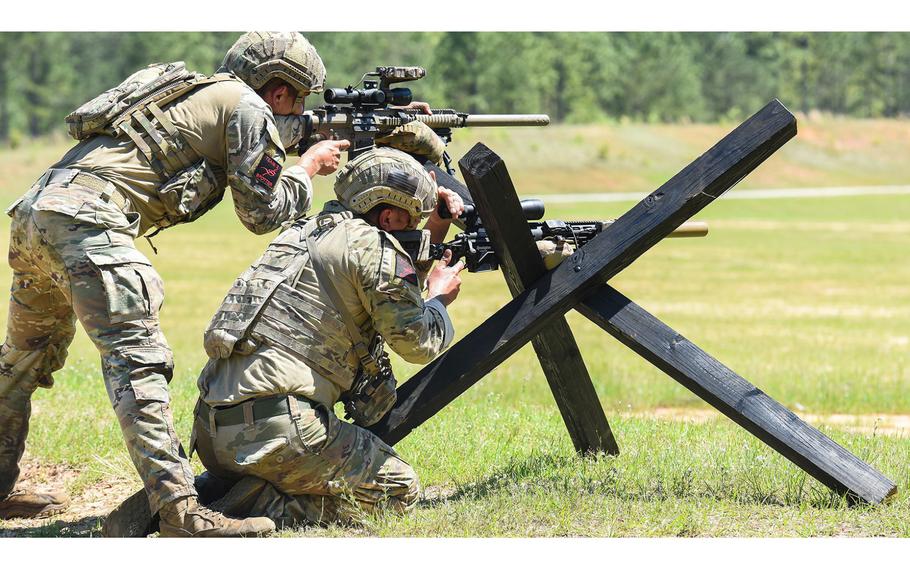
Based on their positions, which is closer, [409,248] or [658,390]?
[409,248]

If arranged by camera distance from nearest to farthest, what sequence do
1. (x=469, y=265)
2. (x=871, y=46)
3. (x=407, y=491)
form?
(x=407, y=491) → (x=469, y=265) → (x=871, y=46)

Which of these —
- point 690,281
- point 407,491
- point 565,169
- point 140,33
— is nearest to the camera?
point 407,491

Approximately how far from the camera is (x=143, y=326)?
5.29 metres

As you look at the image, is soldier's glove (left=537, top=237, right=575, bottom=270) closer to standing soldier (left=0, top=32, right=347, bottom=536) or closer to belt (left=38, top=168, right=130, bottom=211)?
standing soldier (left=0, top=32, right=347, bottom=536)

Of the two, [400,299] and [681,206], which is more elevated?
[681,206]

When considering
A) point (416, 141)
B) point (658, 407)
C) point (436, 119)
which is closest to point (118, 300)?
point (416, 141)

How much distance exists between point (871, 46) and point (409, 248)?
8694 centimetres

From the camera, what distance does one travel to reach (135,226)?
17.9ft

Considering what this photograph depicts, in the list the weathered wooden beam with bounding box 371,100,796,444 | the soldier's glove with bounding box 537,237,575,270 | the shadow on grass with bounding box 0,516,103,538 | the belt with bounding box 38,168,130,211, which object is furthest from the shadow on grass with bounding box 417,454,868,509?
the belt with bounding box 38,168,130,211

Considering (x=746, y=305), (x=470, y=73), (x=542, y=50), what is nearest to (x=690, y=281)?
(x=746, y=305)

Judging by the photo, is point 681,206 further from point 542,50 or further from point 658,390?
point 542,50

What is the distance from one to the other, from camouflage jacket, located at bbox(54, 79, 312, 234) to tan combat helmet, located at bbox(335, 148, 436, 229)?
1.17 feet

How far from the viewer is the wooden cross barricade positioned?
19.1 feet

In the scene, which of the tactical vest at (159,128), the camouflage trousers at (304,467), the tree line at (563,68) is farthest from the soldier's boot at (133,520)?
the tree line at (563,68)
